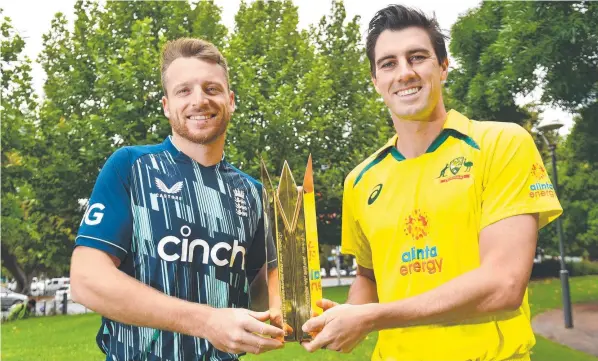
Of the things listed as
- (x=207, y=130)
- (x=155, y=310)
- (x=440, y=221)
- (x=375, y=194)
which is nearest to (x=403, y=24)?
(x=375, y=194)

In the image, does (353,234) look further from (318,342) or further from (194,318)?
(194,318)

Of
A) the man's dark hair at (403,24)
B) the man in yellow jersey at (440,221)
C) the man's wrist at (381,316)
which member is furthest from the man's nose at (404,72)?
the man's wrist at (381,316)

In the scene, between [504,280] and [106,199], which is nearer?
[504,280]

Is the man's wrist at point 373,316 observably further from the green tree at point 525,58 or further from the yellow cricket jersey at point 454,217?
the green tree at point 525,58

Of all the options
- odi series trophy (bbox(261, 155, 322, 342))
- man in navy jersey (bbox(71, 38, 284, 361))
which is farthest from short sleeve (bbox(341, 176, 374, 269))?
odi series trophy (bbox(261, 155, 322, 342))

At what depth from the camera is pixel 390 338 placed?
108 inches

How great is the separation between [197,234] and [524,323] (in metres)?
1.54

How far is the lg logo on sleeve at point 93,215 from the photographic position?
8.32 ft

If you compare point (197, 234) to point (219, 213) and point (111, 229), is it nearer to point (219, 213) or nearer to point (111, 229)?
point (219, 213)

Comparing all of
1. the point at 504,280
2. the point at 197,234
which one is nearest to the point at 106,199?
the point at 197,234

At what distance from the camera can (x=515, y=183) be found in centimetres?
248

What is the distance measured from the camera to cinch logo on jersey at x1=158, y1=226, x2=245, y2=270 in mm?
2662

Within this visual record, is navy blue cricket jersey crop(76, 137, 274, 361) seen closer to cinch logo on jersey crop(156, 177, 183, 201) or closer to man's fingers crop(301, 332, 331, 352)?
cinch logo on jersey crop(156, 177, 183, 201)

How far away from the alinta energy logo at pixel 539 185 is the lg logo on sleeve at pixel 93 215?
6.17ft
